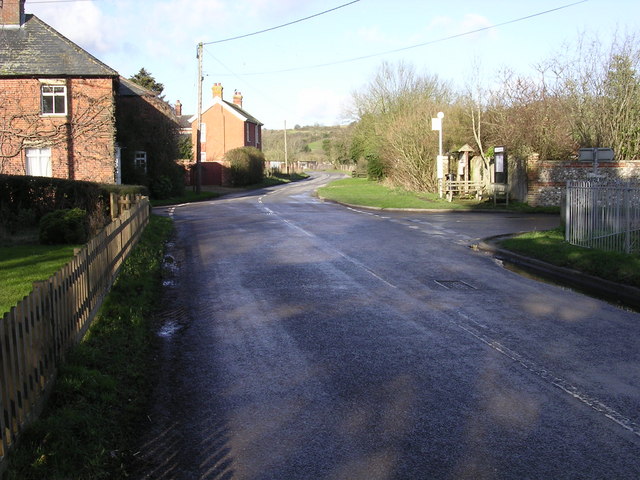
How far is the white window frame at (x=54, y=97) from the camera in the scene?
1232 inches

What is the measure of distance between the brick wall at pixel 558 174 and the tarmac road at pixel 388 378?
1733cm

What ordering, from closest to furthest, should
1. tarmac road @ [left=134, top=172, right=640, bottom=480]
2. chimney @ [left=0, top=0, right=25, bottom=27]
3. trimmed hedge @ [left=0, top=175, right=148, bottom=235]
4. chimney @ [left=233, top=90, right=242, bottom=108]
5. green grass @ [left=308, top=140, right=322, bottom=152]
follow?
tarmac road @ [left=134, top=172, right=640, bottom=480], trimmed hedge @ [left=0, top=175, right=148, bottom=235], chimney @ [left=0, top=0, right=25, bottom=27], chimney @ [left=233, top=90, right=242, bottom=108], green grass @ [left=308, top=140, right=322, bottom=152]

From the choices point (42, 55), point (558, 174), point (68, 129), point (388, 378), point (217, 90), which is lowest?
point (388, 378)

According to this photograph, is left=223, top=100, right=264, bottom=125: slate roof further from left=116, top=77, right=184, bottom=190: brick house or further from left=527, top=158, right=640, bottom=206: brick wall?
left=527, top=158, right=640, bottom=206: brick wall

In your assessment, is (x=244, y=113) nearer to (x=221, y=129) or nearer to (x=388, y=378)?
(x=221, y=129)

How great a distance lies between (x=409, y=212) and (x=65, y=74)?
58.6ft

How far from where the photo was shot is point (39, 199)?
18719 mm

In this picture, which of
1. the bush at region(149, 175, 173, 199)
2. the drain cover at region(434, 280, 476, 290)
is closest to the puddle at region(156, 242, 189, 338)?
the drain cover at region(434, 280, 476, 290)

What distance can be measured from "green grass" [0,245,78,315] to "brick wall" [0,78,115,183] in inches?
719

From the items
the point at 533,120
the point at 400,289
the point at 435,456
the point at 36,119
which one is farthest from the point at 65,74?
the point at 435,456

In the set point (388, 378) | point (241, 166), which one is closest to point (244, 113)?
point (241, 166)

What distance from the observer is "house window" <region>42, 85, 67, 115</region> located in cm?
3133

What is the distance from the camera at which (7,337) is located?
4.23 m

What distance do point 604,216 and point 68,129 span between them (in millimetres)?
26151
